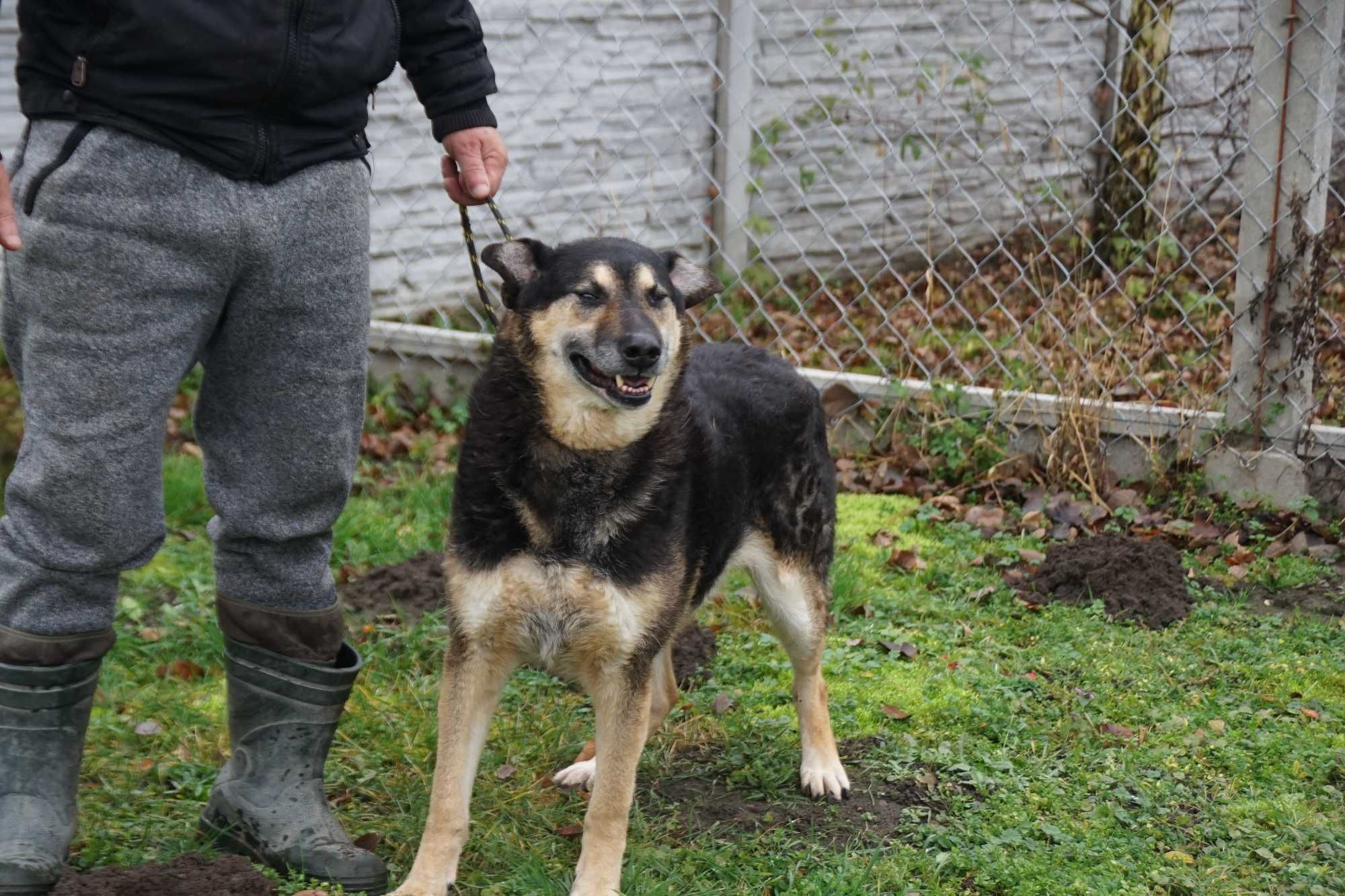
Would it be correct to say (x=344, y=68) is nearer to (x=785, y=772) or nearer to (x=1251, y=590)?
(x=785, y=772)

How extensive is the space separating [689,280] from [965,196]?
4.15 metres

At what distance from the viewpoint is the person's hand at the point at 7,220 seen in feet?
7.31

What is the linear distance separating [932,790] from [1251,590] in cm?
164

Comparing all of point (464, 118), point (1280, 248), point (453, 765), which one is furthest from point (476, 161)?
point (1280, 248)

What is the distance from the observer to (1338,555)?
4.50 meters

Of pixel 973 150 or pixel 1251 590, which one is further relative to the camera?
pixel 973 150

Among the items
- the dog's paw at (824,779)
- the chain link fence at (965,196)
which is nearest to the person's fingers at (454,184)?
the dog's paw at (824,779)

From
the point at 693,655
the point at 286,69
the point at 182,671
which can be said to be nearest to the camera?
the point at 286,69

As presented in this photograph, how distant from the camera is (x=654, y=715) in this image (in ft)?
11.3

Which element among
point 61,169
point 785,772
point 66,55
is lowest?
point 785,772

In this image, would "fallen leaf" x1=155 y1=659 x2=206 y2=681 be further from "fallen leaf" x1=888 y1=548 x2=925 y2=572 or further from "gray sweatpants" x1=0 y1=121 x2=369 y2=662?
"fallen leaf" x1=888 y1=548 x2=925 y2=572

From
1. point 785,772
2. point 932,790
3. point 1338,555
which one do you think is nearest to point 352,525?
point 785,772

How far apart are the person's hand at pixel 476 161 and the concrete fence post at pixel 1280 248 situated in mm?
2961

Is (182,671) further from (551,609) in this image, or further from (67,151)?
(67,151)
